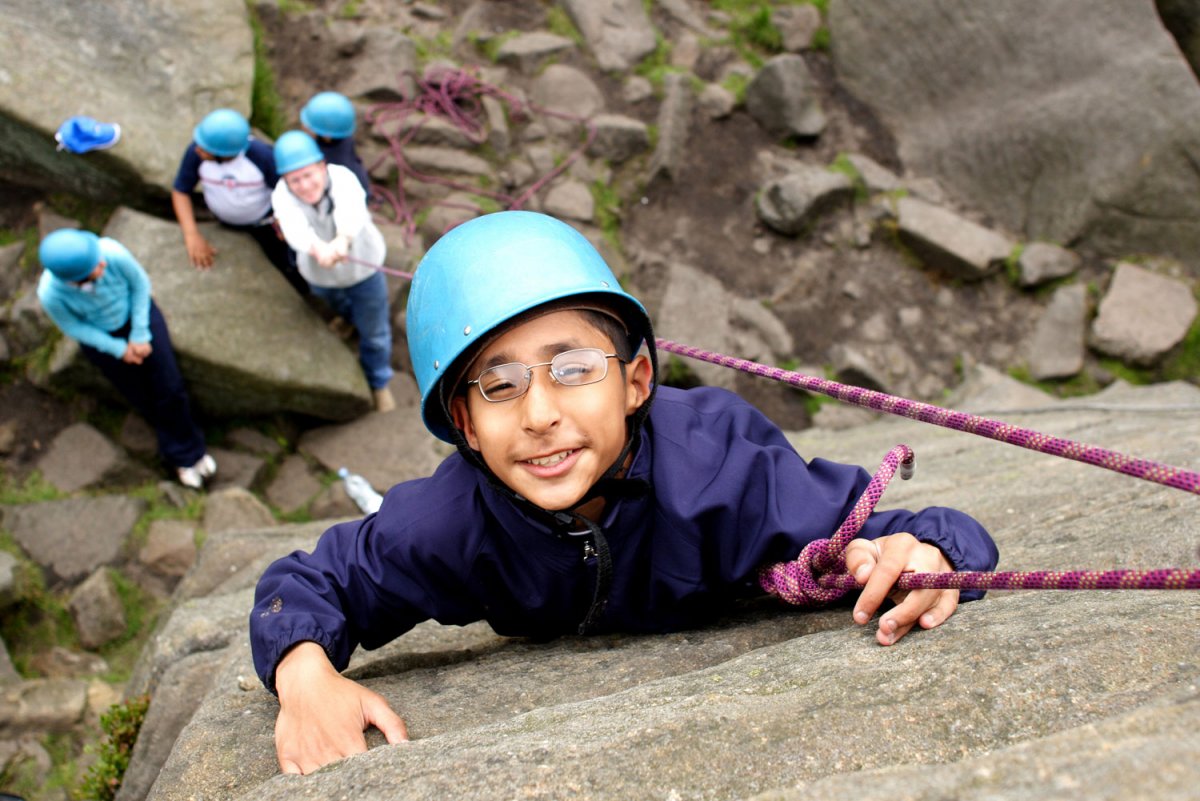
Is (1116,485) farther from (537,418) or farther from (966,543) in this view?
(537,418)

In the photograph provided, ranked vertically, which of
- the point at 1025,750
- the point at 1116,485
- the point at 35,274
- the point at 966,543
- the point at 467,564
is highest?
the point at 1025,750

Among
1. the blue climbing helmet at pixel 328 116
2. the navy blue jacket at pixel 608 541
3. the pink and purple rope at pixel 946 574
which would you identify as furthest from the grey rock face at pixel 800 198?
the navy blue jacket at pixel 608 541

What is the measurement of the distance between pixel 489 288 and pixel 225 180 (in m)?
4.27

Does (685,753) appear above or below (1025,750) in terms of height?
below

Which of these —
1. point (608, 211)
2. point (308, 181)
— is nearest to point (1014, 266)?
point (608, 211)

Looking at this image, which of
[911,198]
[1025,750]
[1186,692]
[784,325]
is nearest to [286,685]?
[1025,750]

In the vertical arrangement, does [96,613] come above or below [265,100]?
below

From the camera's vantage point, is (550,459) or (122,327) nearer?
(550,459)

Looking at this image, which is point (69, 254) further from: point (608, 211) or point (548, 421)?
point (608, 211)

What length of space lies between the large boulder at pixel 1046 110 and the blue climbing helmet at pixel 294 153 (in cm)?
535

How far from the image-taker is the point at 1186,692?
5.02 feet

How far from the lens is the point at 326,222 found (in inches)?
216

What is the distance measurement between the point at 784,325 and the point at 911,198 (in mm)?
1742

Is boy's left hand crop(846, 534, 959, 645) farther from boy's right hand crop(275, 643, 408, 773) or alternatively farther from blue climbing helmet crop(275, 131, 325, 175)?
blue climbing helmet crop(275, 131, 325, 175)
